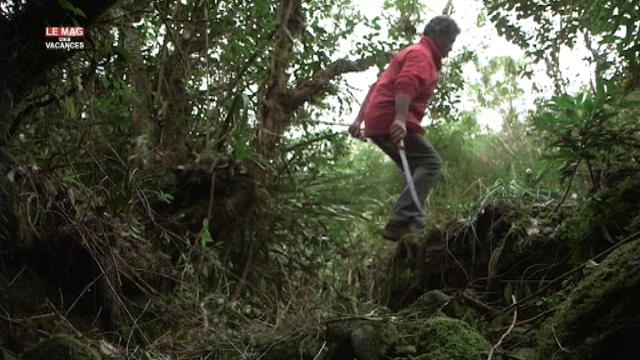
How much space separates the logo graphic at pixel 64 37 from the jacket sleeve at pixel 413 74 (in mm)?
2441

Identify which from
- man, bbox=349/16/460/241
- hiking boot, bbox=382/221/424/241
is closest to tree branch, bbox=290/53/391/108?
man, bbox=349/16/460/241

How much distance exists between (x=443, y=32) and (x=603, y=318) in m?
3.37

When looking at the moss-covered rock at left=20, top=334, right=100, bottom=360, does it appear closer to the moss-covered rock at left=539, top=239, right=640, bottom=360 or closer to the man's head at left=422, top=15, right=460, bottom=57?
the moss-covered rock at left=539, top=239, right=640, bottom=360

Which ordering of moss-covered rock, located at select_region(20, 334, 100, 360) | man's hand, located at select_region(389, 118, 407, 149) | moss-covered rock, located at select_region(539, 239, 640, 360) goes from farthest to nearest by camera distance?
man's hand, located at select_region(389, 118, 407, 149) → moss-covered rock, located at select_region(20, 334, 100, 360) → moss-covered rock, located at select_region(539, 239, 640, 360)

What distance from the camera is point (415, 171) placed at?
4.37 meters

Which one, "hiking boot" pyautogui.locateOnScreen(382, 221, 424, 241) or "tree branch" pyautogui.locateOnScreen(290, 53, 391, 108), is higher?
"tree branch" pyautogui.locateOnScreen(290, 53, 391, 108)

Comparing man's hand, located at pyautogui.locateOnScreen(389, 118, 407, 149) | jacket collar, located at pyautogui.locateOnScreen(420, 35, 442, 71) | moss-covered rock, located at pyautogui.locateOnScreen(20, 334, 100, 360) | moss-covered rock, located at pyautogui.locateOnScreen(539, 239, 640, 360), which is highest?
jacket collar, located at pyautogui.locateOnScreen(420, 35, 442, 71)

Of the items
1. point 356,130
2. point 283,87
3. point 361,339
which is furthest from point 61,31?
point 356,130

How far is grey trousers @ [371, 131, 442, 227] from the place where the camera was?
421cm

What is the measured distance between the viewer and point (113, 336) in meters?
2.75

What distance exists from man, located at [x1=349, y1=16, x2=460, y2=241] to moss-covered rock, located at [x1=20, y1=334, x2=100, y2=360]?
8.40 ft

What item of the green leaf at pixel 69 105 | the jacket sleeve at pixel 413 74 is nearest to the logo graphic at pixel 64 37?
the green leaf at pixel 69 105

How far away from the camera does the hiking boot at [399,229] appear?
4152 millimetres

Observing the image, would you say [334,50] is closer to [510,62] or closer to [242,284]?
[242,284]
